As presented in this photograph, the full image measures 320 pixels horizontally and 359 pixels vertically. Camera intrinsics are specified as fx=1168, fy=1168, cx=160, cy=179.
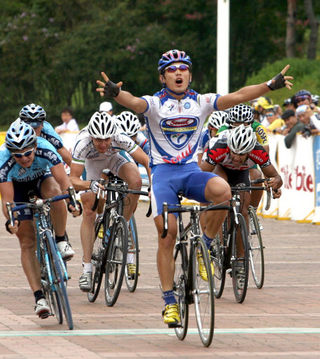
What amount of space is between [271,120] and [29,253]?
12823 millimetres

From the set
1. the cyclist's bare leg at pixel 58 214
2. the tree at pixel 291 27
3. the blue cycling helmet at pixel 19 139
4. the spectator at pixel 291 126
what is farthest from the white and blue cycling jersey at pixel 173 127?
the tree at pixel 291 27

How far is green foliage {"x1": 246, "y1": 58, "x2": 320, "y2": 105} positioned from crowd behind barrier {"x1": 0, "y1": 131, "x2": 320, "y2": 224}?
1563 centimetres

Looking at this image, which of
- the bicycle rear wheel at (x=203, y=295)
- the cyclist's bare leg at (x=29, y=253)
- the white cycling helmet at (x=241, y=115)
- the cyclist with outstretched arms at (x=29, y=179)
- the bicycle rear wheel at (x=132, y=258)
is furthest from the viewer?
the white cycling helmet at (x=241, y=115)

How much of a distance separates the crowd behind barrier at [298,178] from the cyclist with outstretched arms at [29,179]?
9.50m

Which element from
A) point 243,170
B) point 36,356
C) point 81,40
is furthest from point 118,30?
point 36,356

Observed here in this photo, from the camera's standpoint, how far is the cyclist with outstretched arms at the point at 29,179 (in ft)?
31.2

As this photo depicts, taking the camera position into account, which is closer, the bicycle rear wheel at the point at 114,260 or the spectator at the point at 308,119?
the bicycle rear wheel at the point at 114,260

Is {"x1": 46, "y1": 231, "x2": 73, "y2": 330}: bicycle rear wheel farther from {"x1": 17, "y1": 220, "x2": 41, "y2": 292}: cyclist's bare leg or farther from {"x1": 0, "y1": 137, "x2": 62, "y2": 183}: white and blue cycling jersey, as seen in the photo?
{"x1": 0, "y1": 137, "x2": 62, "y2": 183}: white and blue cycling jersey

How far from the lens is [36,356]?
26.6 feet

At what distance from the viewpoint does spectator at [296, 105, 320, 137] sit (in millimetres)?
19031

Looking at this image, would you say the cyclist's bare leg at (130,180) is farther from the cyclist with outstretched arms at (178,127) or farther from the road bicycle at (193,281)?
the road bicycle at (193,281)

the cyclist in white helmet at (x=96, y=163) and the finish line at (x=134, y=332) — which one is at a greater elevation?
the cyclist in white helmet at (x=96, y=163)

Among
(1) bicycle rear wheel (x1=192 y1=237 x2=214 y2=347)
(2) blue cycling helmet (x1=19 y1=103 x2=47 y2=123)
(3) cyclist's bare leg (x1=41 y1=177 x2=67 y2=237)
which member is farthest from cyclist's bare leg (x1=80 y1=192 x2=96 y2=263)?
(1) bicycle rear wheel (x1=192 y1=237 x2=214 y2=347)

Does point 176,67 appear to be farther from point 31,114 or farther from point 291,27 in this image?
point 291,27
